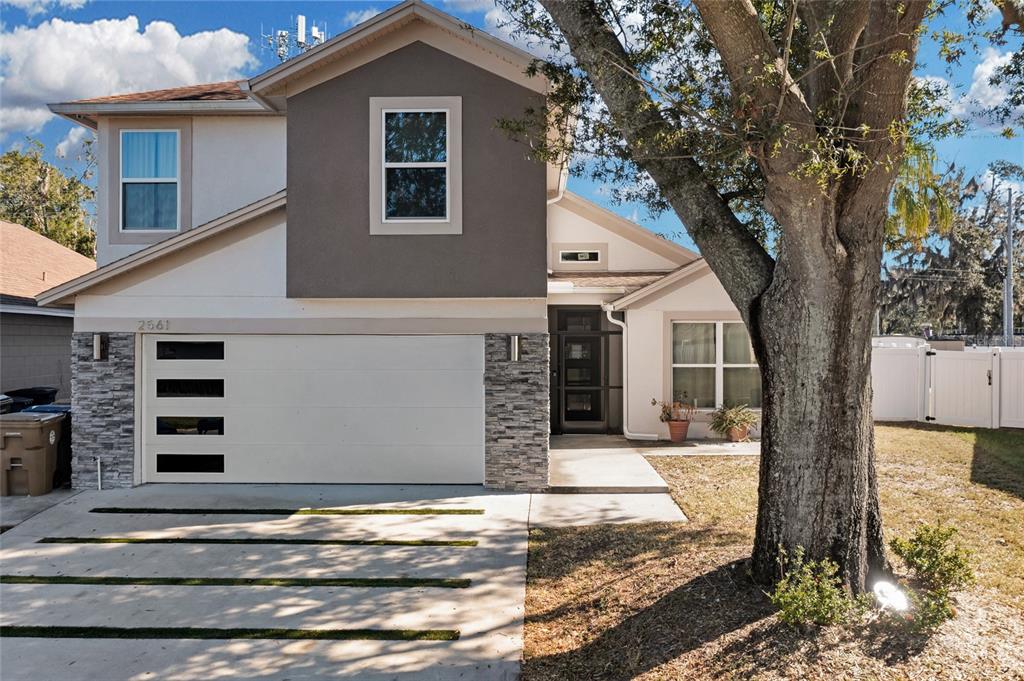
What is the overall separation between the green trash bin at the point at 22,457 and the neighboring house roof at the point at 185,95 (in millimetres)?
5091

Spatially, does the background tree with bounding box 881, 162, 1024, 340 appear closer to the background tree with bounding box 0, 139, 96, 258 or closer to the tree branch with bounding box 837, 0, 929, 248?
the tree branch with bounding box 837, 0, 929, 248

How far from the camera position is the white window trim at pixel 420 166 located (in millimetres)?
8680

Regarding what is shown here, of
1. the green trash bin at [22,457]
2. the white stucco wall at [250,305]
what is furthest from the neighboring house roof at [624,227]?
the green trash bin at [22,457]

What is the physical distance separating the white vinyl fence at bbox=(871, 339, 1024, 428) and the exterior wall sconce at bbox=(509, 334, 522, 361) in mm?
10053

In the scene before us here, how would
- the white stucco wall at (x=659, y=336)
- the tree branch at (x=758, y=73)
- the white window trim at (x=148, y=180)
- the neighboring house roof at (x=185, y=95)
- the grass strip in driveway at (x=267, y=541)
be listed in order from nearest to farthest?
the tree branch at (x=758, y=73), the grass strip in driveway at (x=267, y=541), the neighboring house roof at (x=185, y=95), the white window trim at (x=148, y=180), the white stucco wall at (x=659, y=336)

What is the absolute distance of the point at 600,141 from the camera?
696 centimetres

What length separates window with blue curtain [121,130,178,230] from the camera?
427 inches

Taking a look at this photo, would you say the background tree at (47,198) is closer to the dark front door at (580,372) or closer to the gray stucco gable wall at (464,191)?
the dark front door at (580,372)

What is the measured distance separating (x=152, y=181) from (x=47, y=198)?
83.5 ft

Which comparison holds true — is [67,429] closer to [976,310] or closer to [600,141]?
[600,141]

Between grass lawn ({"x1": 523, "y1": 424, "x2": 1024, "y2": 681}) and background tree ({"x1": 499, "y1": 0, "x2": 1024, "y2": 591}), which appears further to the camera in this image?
background tree ({"x1": 499, "y1": 0, "x2": 1024, "y2": 591})

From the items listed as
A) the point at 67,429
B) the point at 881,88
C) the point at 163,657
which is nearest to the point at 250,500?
the point at 67,429

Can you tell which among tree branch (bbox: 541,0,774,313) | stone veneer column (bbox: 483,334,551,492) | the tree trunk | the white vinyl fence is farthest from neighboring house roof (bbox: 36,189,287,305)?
the white vinyl fence

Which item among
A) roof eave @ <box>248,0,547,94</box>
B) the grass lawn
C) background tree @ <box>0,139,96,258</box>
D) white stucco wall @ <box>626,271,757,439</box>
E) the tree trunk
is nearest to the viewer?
the grass lawn
